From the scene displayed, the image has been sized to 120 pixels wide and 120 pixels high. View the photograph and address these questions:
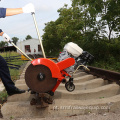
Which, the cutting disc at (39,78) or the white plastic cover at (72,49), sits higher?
the white plastic cover at (72,49)

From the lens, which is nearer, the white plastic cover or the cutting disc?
the cutting disc

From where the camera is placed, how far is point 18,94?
3.24 m

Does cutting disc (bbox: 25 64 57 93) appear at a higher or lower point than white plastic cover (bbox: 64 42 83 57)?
lower

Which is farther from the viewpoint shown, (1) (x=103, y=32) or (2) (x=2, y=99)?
(1) (x=103, y=32)

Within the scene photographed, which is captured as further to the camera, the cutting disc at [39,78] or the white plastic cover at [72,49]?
the white plastic cover at [72,49]

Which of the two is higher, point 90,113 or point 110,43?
point 110,43

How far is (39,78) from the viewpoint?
239 cm

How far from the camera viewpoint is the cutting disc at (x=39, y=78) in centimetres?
240

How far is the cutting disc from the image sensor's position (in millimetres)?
2396

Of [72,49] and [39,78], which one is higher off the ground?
[72,49]

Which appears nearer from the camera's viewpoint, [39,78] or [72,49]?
[39,78]

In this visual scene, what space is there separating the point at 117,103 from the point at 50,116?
3.50 ft

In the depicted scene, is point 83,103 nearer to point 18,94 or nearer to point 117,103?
point 117,103

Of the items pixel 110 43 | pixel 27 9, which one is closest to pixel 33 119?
pixel 27 9
